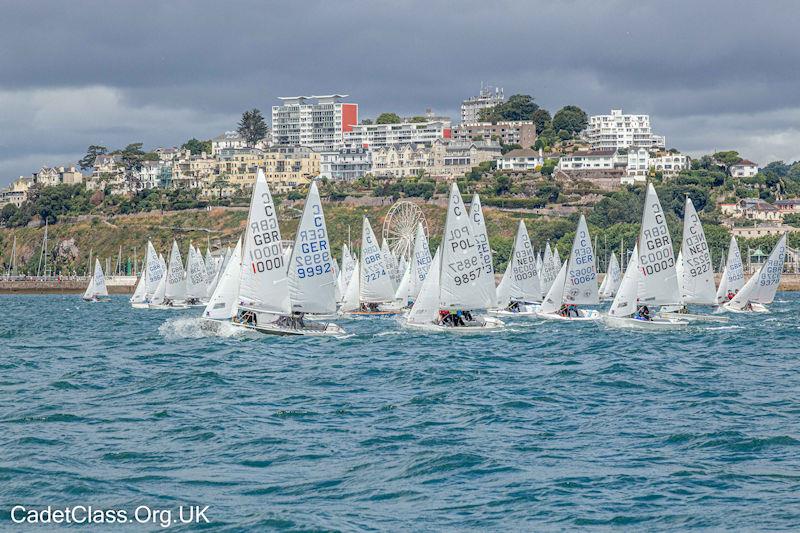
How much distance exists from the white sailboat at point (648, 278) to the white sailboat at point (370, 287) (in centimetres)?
1980

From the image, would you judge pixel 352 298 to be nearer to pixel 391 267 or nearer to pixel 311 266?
pixel 391 267

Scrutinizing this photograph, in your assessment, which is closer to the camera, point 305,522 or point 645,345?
point 305,522

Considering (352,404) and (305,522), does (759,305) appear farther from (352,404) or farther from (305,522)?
(305,522)

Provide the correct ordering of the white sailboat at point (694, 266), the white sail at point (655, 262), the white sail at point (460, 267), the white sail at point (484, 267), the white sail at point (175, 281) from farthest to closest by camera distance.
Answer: the white sail at point (175, 281) < the white sailboat at point (694, 266) < the white sail at point (655, 262) < the white sail at point (484, 267) < the white sail at point (460, 267)

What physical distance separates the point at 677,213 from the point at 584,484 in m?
171

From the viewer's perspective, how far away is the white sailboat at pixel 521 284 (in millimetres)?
69250

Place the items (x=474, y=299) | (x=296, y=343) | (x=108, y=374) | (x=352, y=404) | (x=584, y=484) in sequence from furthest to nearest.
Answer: (x=474, y=299), (x=296, y=343), (x=108, y=374), (x=352, y=404), (x=584, y=484)

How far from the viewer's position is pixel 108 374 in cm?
3800

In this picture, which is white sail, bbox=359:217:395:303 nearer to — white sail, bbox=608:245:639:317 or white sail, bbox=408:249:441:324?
white sail, bbox=408:249:441:324

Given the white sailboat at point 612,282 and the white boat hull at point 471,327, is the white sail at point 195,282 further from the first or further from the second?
the white boat hull at point 471,327

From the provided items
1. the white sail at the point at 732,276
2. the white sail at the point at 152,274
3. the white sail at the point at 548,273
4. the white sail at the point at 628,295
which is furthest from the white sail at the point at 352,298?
the white sail at the point at 152,274

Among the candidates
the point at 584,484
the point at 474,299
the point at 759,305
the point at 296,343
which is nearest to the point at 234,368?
the point at 296,343

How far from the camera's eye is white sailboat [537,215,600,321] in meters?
64.4

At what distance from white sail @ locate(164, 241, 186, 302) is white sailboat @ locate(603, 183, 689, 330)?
45.4 meters
